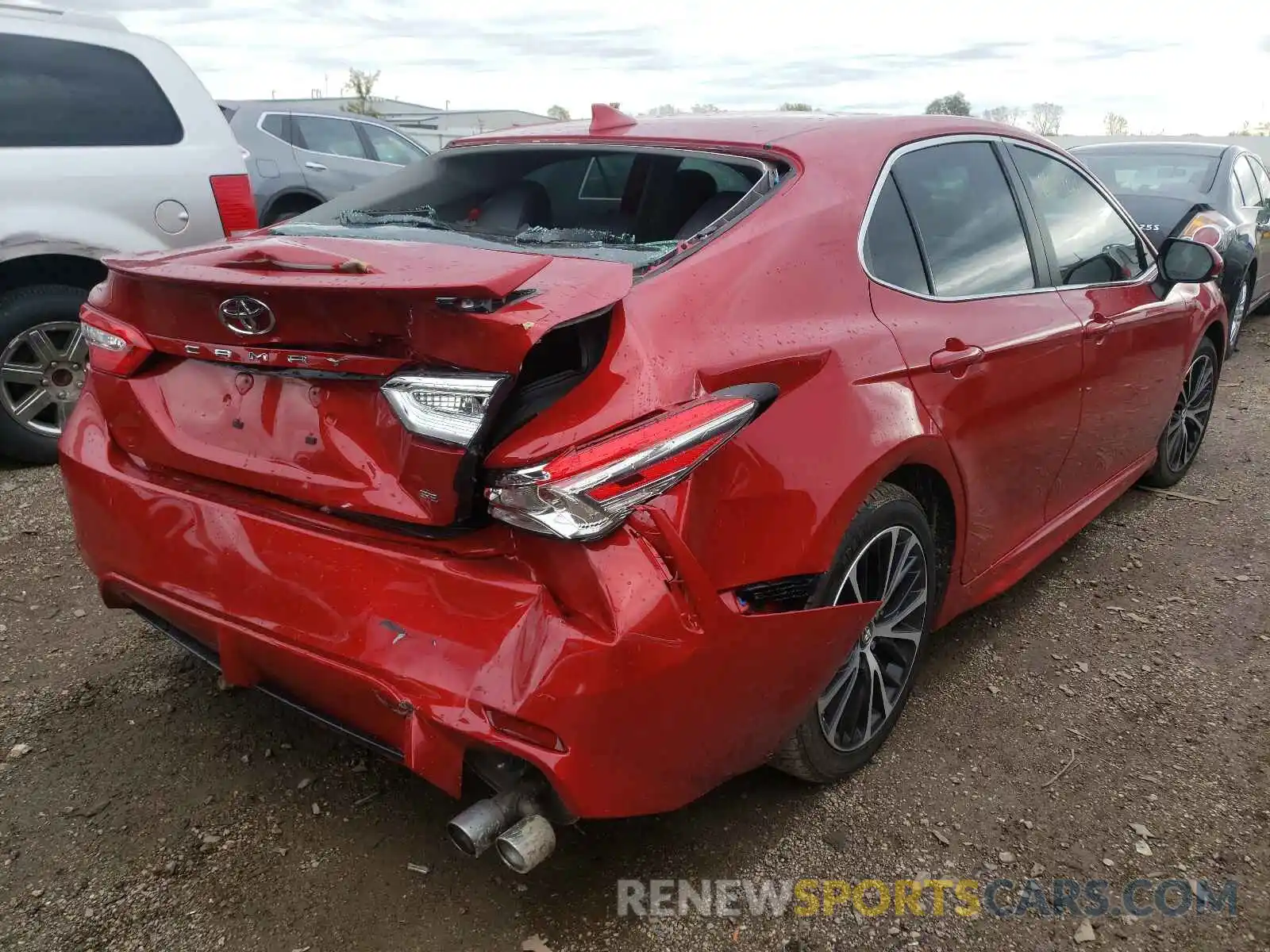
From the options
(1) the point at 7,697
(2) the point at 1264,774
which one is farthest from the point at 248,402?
(2) the point at 1264,774

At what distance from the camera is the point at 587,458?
164 centimetres

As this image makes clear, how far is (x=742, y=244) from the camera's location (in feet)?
6.64

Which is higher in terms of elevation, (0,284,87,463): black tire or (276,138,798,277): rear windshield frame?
(276,138,798,277): rear windshield frame

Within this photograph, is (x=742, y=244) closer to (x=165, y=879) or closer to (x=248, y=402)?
(x=248, y=402)

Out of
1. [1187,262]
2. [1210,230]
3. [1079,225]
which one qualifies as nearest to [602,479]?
[1079,225]

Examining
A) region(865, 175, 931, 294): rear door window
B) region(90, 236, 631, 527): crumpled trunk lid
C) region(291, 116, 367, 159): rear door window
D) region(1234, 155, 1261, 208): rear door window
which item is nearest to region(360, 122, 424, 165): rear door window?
region(291, 116, 367, 159): rear door window

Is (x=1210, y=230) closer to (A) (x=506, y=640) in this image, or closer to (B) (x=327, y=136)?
(A) (x=506, y=640)

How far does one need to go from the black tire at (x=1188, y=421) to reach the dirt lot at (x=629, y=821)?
130 cm

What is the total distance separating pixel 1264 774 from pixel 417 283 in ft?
7.89

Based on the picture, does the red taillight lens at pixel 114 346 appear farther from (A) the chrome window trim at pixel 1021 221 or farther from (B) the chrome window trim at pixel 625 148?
(A) the chrome window trim at pixel 1021 221

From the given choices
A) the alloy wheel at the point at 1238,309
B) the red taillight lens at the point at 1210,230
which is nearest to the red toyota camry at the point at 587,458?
the red taillight lens at the point at 1210,230

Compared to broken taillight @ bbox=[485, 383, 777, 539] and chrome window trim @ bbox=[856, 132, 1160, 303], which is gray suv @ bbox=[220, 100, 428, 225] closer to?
chrome window trim @ bbox=[856, 132, 1160, 303]

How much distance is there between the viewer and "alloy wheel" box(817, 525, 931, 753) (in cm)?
225

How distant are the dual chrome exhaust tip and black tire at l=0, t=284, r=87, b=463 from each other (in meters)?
3.73
